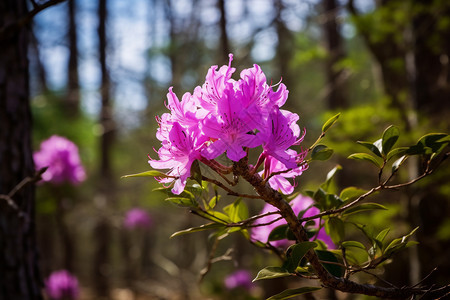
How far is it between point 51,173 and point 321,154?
178 inches

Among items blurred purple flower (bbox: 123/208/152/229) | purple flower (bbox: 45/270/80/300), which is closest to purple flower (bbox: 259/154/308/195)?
purple flower (bbox: 45/270/80/300)

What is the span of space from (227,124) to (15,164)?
139 cm

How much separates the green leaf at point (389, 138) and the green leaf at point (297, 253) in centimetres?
33

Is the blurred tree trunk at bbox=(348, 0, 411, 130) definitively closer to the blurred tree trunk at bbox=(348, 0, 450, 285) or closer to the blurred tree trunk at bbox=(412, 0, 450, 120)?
the blurred tree trunk at bbox=(348, 0, 450, 285)

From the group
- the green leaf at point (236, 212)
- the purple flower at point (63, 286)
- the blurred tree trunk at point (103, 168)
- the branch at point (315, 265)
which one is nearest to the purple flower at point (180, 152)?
the branch at point (315, 265)

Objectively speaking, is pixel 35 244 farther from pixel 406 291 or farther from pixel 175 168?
pixel 406 291

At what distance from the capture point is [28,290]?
5.95ft

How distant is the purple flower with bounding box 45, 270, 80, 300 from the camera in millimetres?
6152

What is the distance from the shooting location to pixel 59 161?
4.97m

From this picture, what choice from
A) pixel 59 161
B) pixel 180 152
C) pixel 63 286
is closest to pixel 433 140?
pixel 180 152

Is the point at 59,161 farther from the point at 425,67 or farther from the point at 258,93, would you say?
the point at 258,93

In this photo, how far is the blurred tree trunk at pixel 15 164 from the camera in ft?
5.86

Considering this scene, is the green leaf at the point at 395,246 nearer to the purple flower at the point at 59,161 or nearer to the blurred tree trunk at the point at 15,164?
the blurred tree trunk at the point at 15,164

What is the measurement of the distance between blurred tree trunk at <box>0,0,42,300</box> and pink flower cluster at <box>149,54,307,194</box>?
3.72ft
